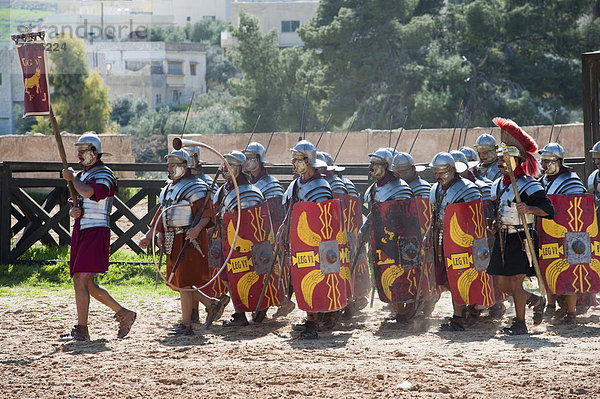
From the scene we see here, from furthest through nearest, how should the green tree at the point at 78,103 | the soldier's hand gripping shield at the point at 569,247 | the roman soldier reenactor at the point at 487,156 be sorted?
the green tree at the point at 78,103, the roman soldier reenactor at the point at 487,156, the soldier's hand gripping shield at the point at 569,247

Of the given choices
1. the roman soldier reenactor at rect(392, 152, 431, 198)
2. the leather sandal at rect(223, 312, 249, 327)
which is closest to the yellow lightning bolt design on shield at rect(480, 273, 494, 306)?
the roman soldier reenactor at rect(392, 152, 431, 198)

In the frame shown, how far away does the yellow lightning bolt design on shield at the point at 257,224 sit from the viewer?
25.2 feet

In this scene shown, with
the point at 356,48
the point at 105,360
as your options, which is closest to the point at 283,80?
the point at 356,48

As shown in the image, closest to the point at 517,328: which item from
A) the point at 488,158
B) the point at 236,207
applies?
the point at 488,158

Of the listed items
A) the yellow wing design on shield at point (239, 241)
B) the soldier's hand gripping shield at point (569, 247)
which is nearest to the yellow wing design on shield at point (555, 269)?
the soldier's hand gripping shield at point (569, 247)

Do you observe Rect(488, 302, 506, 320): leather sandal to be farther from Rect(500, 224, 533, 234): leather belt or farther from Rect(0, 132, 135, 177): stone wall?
Rect(0, 132, 135, 177): stone wall

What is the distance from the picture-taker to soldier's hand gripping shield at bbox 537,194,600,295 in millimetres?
7445

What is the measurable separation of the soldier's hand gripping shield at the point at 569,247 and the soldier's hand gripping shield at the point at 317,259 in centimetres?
193

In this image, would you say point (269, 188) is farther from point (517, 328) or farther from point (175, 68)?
point (175, 68)

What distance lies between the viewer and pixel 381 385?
17.4ft

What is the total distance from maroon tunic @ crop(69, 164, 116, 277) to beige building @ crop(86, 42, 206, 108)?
47606mm

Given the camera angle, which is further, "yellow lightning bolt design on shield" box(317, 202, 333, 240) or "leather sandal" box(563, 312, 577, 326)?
"leather sandal" box(563, 312, 577, 326)

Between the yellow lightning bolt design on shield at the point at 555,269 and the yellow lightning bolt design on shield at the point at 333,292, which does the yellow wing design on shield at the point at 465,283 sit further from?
the yellow lightning bolt design on shield at the point at 333,292

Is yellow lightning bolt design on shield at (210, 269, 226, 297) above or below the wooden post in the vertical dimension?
below
